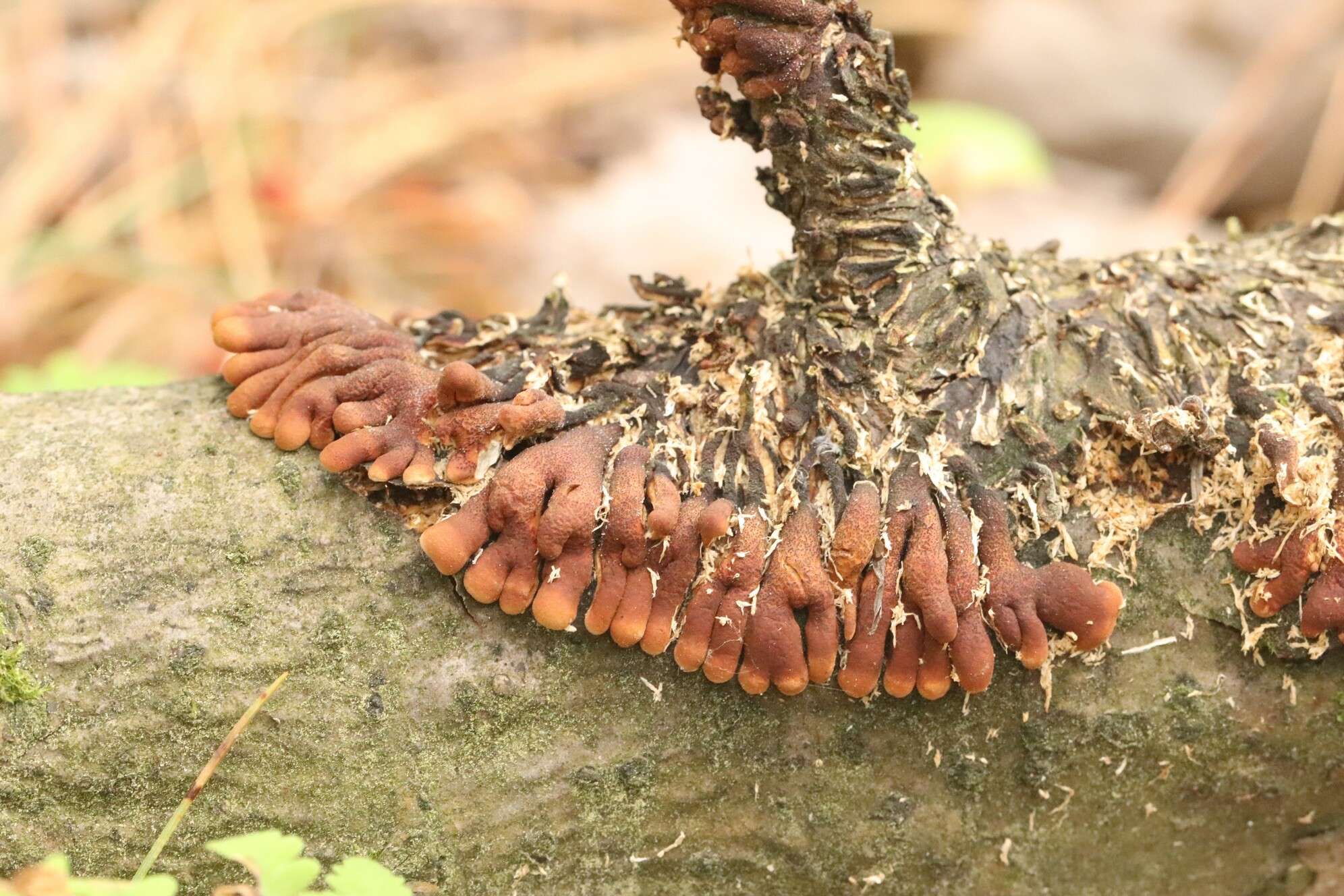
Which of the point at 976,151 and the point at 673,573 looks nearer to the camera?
the point at 673,573

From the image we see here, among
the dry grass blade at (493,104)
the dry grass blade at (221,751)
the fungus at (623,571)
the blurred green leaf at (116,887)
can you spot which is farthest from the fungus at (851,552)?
the dry grass blade at (493,104)

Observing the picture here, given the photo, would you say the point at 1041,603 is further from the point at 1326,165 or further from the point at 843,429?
the point at 1326,165

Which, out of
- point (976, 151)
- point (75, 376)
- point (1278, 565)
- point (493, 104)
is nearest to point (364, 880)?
point (1278, 565)

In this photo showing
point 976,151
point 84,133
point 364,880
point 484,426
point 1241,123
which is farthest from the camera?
point 1241,123

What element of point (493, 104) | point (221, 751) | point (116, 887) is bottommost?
point (116, 887)

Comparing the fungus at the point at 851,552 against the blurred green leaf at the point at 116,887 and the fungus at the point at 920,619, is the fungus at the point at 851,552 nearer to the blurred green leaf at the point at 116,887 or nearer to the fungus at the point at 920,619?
the fungus at the point at 920,619

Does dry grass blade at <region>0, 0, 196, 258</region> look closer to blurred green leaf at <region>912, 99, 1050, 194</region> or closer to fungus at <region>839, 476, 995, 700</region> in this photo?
blurred green leaf at <region>912, 99, 1050, 194</region>
